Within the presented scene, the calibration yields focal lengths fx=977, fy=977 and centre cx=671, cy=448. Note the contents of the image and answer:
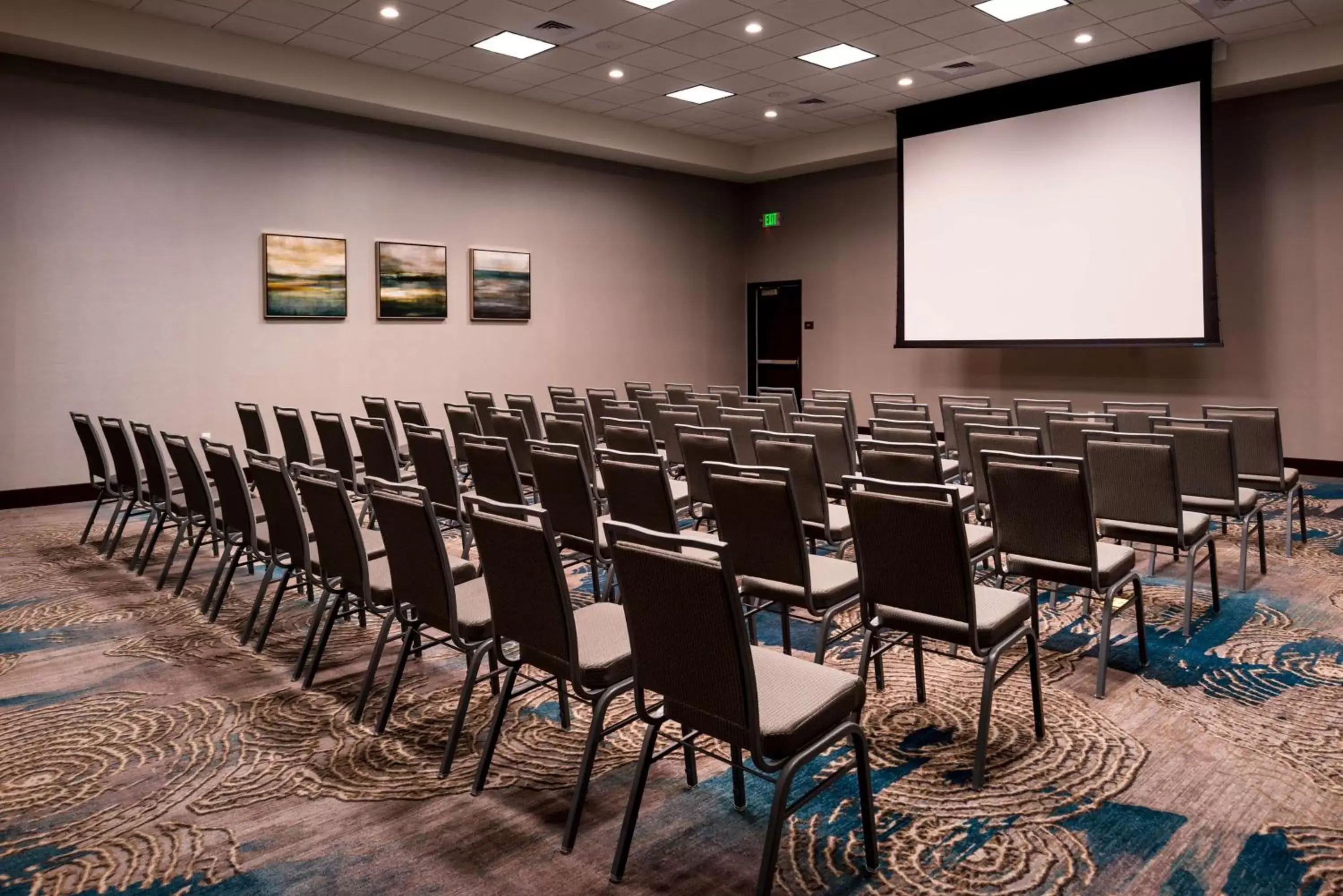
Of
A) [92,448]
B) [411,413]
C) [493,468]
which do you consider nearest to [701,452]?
[493,468]

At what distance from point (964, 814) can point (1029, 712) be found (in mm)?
861

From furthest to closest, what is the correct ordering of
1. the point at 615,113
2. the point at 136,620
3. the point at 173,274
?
the point at 615,113 < the point at 173,274 < the point at 136,620

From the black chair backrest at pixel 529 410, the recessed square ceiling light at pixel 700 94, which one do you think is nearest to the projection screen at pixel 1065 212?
the recessed square ceiling light at pixel 700 94

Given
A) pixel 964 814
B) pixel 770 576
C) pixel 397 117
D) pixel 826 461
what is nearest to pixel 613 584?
pixel 770 576

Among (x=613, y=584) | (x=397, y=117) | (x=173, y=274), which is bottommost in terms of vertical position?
(x=613, y=584)

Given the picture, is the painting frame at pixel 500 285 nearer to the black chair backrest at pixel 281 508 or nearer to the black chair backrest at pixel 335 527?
the black chair backrest at pixel 281 508

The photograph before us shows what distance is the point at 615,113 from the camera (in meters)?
11.6

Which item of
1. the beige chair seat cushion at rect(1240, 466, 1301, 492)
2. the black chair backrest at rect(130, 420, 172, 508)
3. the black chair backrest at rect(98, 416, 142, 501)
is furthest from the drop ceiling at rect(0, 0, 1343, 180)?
the beige chair seat cushion at rect(1240, 466, 1301, 492)

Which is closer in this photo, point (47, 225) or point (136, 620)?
point (136, 620)

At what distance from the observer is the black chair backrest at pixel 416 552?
300cm

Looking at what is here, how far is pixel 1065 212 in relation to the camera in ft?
33.5

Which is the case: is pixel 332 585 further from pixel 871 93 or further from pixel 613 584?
pixel 871 93

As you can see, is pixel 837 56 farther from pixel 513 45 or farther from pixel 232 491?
pixel 232 491

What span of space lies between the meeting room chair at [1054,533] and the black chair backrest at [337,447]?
3825mm
